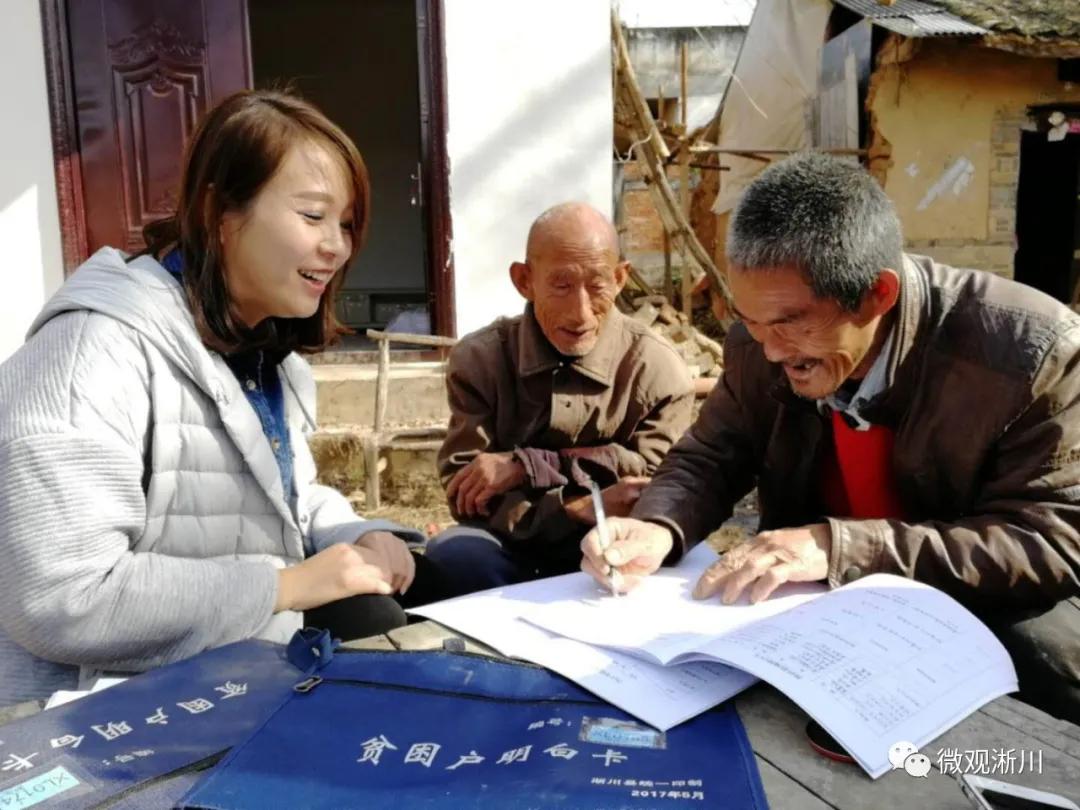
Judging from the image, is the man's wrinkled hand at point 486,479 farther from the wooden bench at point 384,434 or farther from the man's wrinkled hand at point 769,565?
the wooden bench at point 384,434

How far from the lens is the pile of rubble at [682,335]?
247 inches

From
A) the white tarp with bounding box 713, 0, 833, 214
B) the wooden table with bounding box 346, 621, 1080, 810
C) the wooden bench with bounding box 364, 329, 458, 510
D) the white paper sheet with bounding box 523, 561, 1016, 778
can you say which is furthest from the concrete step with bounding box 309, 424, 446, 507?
the white tarp with bounding box 713, 0, 833, 214

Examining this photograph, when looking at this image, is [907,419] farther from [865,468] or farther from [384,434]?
[384,434]

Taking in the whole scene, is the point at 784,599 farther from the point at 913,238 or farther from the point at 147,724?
the point at 913,238

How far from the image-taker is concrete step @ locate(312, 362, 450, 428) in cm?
519

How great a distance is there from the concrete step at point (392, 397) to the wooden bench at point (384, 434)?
0.09 meters

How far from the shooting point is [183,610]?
1452mm

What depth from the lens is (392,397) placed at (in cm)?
519

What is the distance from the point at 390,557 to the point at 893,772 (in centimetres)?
114

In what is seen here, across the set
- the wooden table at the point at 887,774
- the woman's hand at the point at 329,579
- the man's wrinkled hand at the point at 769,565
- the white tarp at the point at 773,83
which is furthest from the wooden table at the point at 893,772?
the white tarp at the point at 773,83

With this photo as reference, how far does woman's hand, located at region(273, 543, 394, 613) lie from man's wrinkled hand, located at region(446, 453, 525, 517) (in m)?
0.84

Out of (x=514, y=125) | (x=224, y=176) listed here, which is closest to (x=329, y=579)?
(x=224, y=176)

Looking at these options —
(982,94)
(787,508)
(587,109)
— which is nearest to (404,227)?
(587,109)

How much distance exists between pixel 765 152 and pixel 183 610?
8628mm
